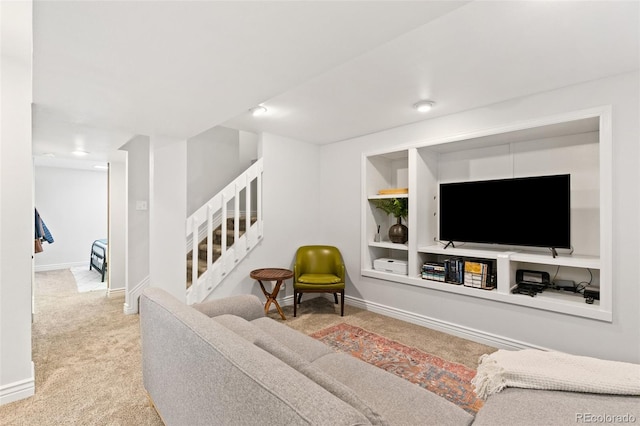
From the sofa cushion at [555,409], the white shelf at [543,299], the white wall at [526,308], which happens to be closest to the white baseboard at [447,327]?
the white wall at [526,308]

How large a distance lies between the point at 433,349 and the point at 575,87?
2.58m

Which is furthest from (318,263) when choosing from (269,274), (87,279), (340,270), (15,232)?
(87,279)

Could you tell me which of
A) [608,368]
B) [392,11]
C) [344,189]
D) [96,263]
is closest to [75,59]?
[392,11]

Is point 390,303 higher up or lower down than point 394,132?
lower down

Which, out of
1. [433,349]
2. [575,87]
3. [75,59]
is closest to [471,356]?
[433,349]

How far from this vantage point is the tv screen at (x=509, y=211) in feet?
8.77

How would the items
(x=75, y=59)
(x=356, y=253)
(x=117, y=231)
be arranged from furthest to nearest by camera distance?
1. (x=117, y=231)
2. (x=356, y=253)
3. (x=75, y=59)

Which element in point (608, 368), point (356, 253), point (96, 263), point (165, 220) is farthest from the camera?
point (96, 263)

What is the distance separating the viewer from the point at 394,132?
374cm

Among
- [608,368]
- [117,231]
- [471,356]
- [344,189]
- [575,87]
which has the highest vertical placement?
[575,87]

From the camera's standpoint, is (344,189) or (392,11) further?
(344,189)

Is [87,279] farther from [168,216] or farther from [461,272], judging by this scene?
[461,272]

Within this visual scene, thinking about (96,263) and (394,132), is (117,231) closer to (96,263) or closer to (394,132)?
(96,263)

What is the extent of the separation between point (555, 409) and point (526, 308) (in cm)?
207
